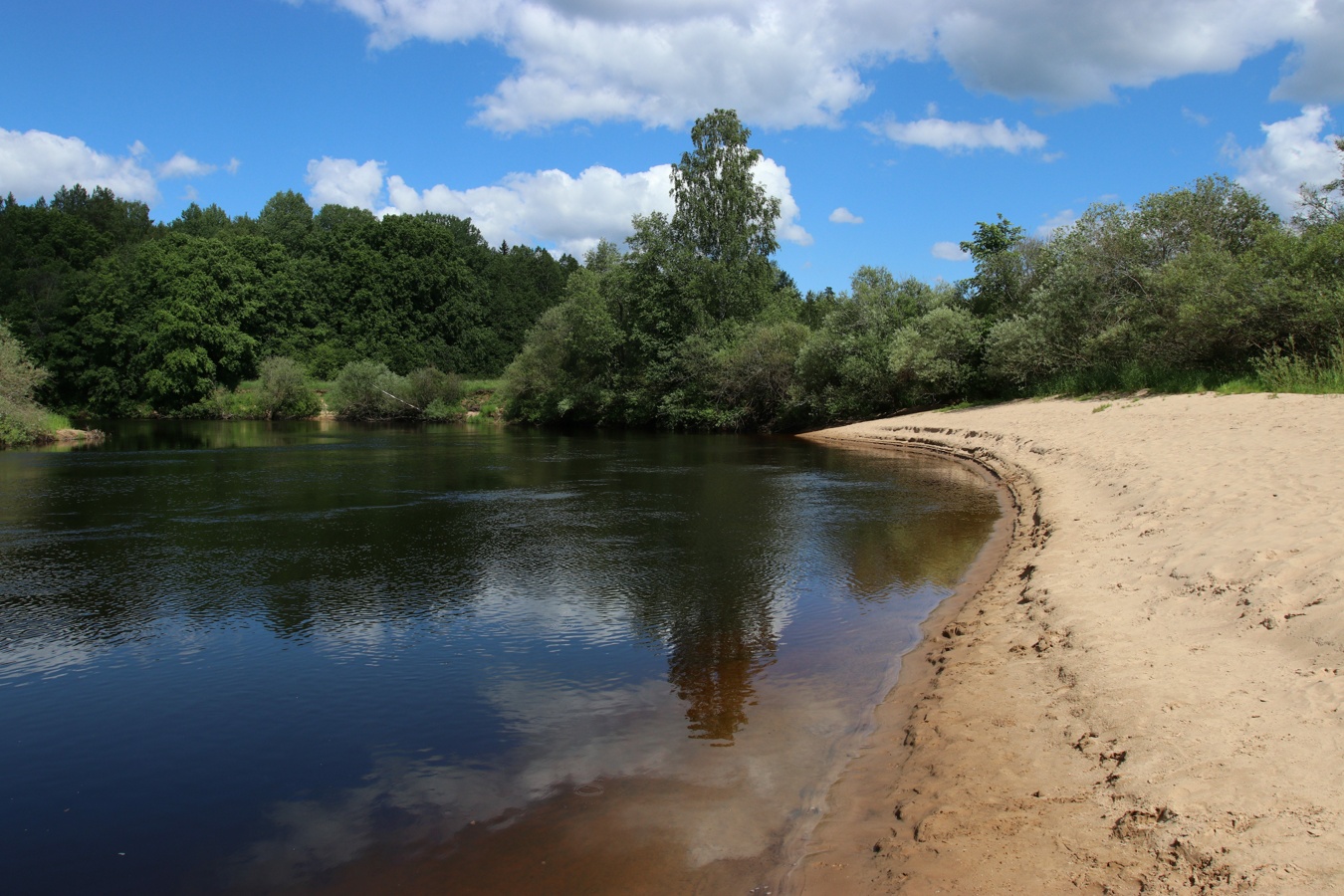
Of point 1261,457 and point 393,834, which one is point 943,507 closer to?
point 1261,457

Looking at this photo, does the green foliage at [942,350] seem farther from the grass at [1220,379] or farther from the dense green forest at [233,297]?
the dense green forest at [233,297]

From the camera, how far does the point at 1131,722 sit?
18.6ft

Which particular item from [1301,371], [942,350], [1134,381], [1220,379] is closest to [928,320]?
[942,350]

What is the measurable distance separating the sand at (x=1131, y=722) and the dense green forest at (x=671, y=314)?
16.4 meters

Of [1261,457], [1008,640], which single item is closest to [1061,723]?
[1008,640]

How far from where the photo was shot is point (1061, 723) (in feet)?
19.9

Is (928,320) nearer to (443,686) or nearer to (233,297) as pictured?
(443,686)

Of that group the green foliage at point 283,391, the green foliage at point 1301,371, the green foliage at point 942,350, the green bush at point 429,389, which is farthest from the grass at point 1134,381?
the green foliage at point 283,391

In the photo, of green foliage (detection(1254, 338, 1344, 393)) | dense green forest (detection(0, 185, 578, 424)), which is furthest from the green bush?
green foliage (detection(1254, 338, 1344, 393))

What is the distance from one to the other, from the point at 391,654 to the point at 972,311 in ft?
134

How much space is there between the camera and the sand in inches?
170

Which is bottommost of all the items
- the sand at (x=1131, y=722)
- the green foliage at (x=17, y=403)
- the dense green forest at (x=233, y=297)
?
the sand at (x=1131, y=722)

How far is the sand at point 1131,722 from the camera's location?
14.2ft

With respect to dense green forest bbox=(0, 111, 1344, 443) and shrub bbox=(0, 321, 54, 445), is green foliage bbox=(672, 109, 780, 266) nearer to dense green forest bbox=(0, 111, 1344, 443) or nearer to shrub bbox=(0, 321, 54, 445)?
dense green forest bbox=(0, 111, 1344, 443)
